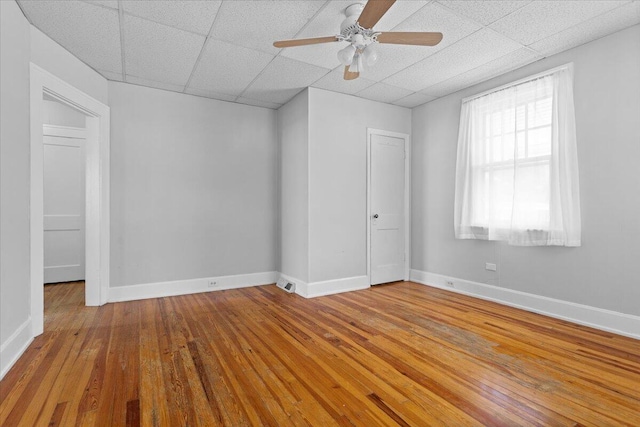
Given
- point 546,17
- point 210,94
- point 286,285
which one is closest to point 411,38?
point 546,17

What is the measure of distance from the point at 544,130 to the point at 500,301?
206cm

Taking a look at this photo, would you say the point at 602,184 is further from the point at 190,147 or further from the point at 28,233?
the point at 28,233

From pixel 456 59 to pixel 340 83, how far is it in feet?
4.65

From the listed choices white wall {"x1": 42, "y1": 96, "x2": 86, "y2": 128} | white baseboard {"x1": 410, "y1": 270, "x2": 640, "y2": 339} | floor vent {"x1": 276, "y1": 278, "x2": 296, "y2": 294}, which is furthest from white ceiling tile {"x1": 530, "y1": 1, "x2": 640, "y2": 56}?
white wall {"x1": 42, "y1": 96, "x2": 86, "y2": 128}

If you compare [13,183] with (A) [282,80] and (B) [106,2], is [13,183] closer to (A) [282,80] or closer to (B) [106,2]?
(B) [106,2]

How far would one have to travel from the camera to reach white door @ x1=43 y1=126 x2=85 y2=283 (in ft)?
16.4

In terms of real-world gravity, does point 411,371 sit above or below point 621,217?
below

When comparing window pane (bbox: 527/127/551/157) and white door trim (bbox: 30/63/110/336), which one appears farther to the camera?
white door trim (bbox: 30/63/110/336)

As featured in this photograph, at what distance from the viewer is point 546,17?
2703mm

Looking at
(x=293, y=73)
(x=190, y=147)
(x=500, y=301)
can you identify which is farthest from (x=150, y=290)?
(x=500, y=301)

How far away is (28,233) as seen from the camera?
8.90 feet

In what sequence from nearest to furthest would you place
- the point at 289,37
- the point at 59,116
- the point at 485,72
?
the point at 289,37, the point at 485,72, the point at 59,116

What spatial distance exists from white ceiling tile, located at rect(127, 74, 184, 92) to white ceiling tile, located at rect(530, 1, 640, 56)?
4202mm

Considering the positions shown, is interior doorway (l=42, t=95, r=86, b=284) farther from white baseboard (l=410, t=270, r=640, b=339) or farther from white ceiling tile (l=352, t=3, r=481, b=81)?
white baseboard (l=410, t=270, r=640, b=339)
